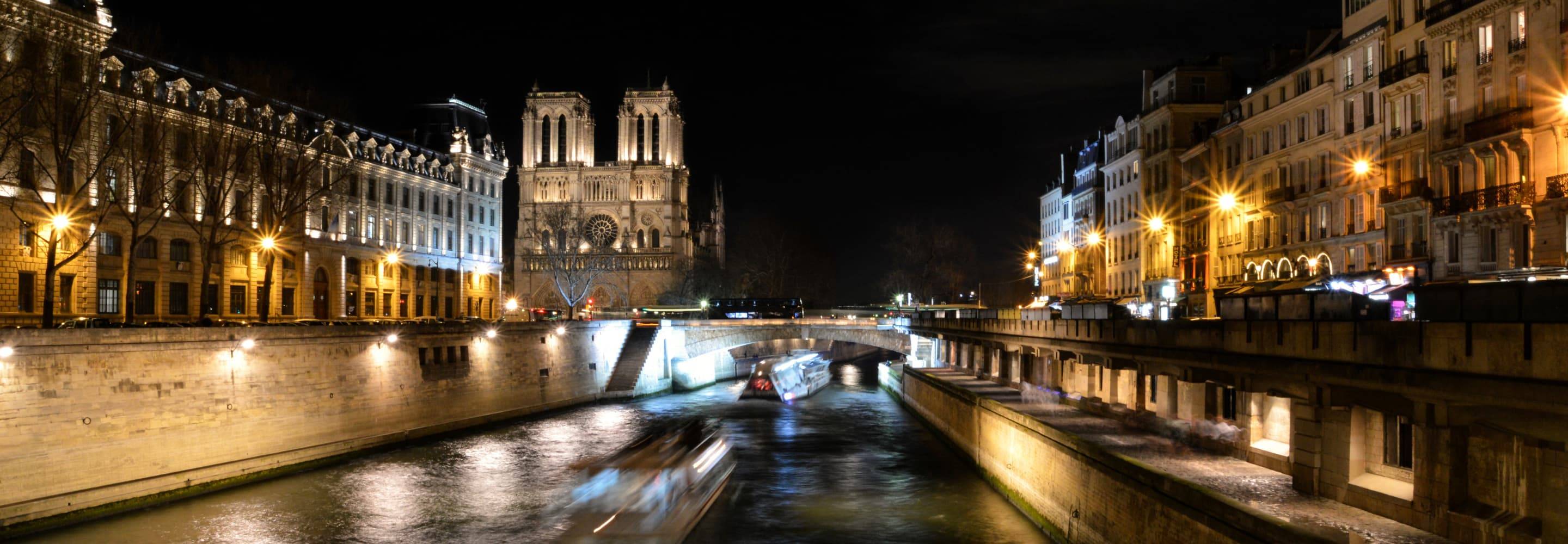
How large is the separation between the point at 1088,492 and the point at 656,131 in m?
128

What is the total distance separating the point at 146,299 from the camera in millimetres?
56406

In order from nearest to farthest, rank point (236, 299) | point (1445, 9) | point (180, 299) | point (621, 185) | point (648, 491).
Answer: point (648, 491) → point (1445, 9) → point (180, 299) → point (236, 299) → point (621, 185)

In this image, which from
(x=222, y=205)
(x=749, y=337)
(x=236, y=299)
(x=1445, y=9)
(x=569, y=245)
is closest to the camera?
(x=1445, y=9)

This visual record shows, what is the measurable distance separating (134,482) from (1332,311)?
93.8 ft

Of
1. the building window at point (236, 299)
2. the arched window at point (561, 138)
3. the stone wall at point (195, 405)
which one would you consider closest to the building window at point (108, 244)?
the building window at point (236, 299)

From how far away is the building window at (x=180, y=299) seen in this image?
191 ft

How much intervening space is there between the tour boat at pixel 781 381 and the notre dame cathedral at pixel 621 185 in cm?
6755

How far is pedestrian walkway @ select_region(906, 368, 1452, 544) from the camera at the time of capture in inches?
643

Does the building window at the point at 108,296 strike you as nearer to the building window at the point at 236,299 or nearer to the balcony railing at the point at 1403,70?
the building window at the point at 236,299

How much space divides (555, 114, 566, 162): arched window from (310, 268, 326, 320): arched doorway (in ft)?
238

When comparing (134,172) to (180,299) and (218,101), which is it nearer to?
(218,101)

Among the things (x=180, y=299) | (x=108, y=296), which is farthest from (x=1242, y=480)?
(x=180, y=299)

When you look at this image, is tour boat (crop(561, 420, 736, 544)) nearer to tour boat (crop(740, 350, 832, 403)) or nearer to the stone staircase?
tour boat (crop(740, 350, 832, 403))

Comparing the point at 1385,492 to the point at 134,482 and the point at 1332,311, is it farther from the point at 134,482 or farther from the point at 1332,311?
the point at 134,482
